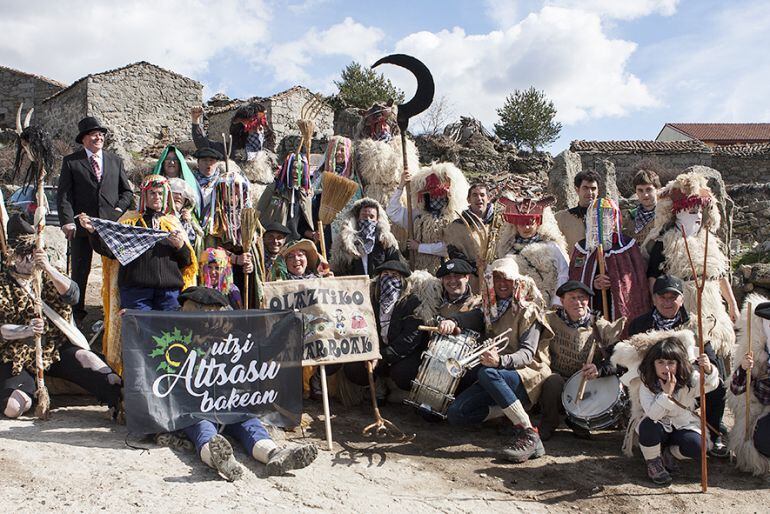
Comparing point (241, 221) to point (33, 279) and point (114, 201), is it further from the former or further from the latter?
point (33, 279)

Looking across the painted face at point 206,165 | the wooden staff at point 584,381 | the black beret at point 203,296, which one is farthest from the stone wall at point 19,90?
the wooden staff at point 584,381

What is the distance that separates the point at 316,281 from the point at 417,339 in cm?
100

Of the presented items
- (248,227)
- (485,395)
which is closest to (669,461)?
(485,395)

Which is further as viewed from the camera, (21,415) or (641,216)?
(641,216)

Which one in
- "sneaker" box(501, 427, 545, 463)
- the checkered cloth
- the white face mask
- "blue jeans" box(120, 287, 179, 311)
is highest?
the white face mask

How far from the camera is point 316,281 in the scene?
5.65 m

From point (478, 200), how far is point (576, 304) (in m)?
1.64

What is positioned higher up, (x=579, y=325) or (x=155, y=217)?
(x=155, y=217)

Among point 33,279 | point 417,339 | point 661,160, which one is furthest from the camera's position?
point 661,160

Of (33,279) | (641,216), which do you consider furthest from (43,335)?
(641,216)

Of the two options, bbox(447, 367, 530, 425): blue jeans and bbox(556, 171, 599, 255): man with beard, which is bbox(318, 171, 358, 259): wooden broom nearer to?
bbox(556, 171, 599, 255): man with beard

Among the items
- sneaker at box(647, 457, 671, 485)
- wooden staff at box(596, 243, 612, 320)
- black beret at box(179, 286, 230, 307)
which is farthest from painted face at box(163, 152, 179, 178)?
sneaker at box(647, 457, 671, 485)

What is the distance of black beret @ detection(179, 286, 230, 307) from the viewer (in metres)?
5.35

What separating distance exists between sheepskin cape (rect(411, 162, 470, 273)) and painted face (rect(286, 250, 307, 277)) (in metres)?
1.42
